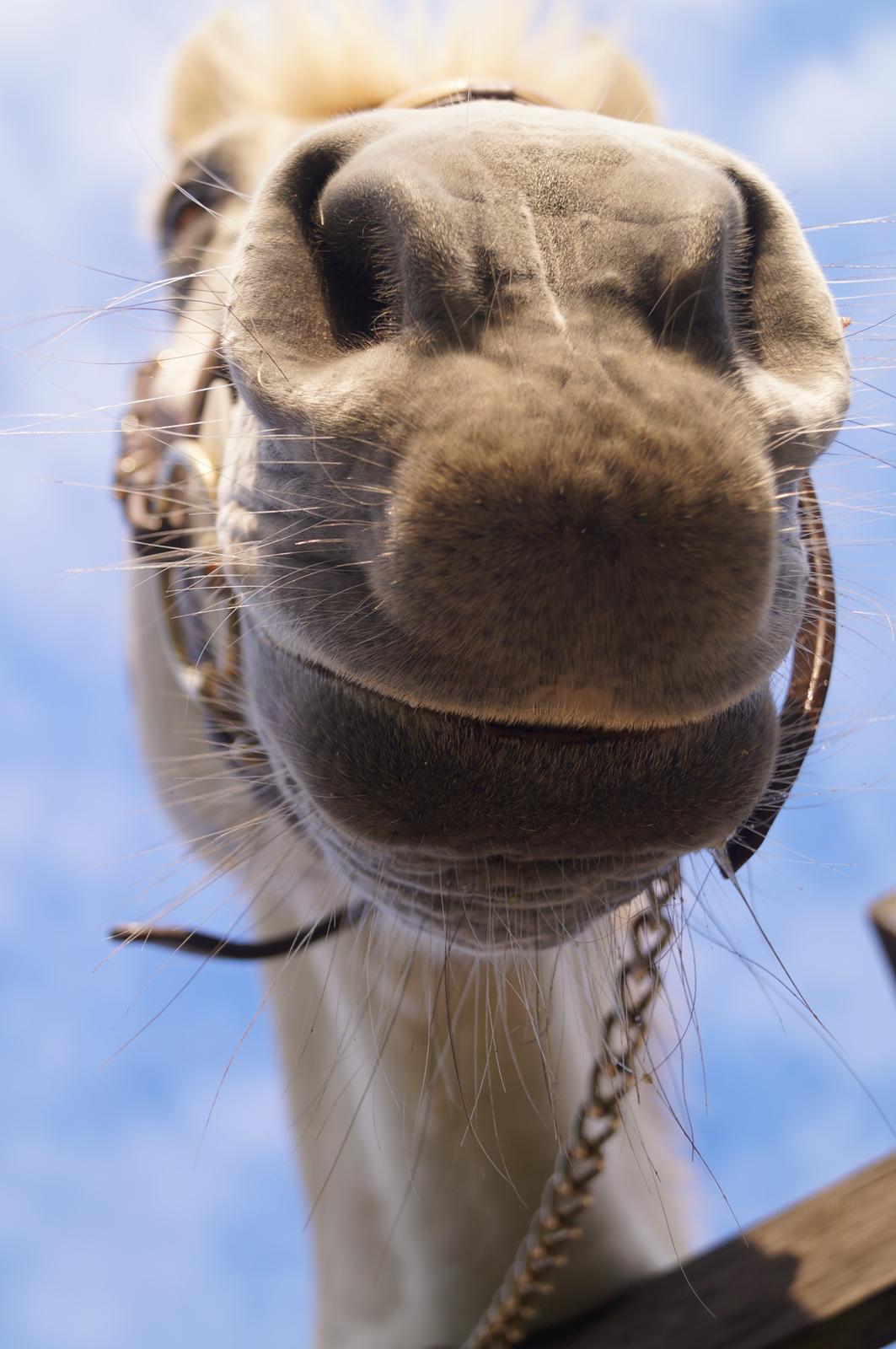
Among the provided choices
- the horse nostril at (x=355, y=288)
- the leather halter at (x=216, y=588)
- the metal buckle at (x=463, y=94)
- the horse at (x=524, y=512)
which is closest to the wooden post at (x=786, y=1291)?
the horse at (x=524, y=512)

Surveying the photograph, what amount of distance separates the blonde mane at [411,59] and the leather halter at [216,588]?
38 centimetres

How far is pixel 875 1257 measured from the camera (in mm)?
1205

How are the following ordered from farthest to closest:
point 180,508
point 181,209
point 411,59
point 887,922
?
point 181,209 < point 411,59 < point 887,922 < point 180,508

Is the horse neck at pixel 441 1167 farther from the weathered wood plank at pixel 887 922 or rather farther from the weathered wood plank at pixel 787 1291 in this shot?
the weathered wood plank at pixel 887 922

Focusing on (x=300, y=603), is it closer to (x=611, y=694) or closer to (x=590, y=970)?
(x=611, y=694)

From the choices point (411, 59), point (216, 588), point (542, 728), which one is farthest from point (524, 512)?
point (411, 59)

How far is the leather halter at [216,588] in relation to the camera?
3.16ft

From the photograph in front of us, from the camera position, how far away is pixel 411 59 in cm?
163

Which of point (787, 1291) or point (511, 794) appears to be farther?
point (787, 1291)

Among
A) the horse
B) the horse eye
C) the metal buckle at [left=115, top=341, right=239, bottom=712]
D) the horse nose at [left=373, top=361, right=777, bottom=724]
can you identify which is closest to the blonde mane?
the horse eye

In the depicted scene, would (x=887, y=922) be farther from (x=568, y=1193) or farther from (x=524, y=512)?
(x=524, y=512)

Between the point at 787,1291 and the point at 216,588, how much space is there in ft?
3.68

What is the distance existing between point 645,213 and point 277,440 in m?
0.32

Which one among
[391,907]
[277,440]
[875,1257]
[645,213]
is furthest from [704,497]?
[875,1257]
